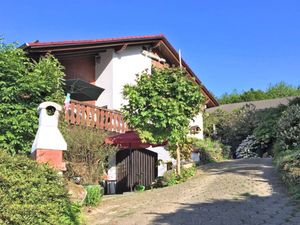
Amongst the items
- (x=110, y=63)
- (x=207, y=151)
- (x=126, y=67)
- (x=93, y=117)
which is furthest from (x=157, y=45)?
(x=93, y=117)

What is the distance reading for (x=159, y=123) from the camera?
14.2 meters

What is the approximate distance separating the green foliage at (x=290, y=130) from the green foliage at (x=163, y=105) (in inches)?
149

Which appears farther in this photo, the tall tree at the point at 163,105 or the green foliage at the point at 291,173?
the tall tree at the point at 163,105

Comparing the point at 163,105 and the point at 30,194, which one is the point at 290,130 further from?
the point at 30,194

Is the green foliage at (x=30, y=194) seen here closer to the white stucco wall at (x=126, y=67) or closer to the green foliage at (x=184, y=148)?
the green foliage at (x=184, y=148)

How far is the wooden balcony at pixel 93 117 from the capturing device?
16.5 metres

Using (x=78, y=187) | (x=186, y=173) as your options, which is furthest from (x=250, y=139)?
(x=78, y=187)

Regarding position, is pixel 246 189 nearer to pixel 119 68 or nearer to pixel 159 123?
pixel 159 123

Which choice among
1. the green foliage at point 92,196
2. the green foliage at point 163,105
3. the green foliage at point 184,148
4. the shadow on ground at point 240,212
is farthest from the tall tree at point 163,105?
the shadow on ground at point 240,212

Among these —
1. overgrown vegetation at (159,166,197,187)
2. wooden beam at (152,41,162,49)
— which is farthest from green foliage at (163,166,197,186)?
A: wooden beam at (152,41,162,49)

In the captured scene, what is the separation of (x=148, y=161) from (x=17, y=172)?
12735 mm

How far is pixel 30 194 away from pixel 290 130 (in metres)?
11.8

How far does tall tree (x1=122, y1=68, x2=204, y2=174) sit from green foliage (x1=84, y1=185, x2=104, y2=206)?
3179 mm

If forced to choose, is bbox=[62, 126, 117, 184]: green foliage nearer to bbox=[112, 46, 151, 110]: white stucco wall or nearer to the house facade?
the house facade
